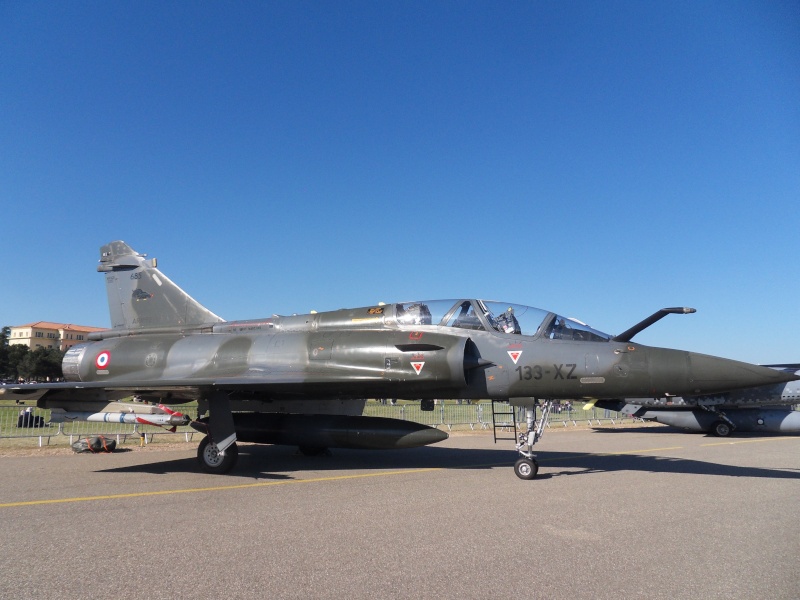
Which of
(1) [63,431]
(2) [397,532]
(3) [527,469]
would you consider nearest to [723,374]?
(3) [527,469]

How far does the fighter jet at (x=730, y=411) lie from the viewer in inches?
749

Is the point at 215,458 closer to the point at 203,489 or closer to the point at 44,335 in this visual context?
the point at 203,489

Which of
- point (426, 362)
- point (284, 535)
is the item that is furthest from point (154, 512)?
point (426, 362)

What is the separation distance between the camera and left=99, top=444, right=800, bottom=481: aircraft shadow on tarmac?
9.64 metres

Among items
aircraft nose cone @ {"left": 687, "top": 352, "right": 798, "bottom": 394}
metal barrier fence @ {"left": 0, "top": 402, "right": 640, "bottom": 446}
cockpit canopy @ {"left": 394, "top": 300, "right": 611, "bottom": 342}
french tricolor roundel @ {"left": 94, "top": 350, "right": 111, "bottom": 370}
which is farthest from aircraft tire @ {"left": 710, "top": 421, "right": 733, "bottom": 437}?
french tricolor roundel @ {"left": 94, "top": 350, "right": 111, "bottom": 370}

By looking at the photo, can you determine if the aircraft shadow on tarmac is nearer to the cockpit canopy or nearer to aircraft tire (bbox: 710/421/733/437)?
the cockpit canopy

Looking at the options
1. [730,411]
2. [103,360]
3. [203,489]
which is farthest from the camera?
[730,411]

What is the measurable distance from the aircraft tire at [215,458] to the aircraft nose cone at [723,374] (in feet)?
23.5

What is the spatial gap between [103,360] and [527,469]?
8600mm

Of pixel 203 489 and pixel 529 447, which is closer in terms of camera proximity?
pixel 203 489

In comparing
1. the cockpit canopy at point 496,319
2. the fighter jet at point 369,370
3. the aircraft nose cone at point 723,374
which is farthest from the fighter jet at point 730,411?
the aircraft nose cone at point 723,374

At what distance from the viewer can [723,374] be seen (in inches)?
304

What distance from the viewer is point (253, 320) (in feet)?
37.5

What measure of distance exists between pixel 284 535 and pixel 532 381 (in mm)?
4877
